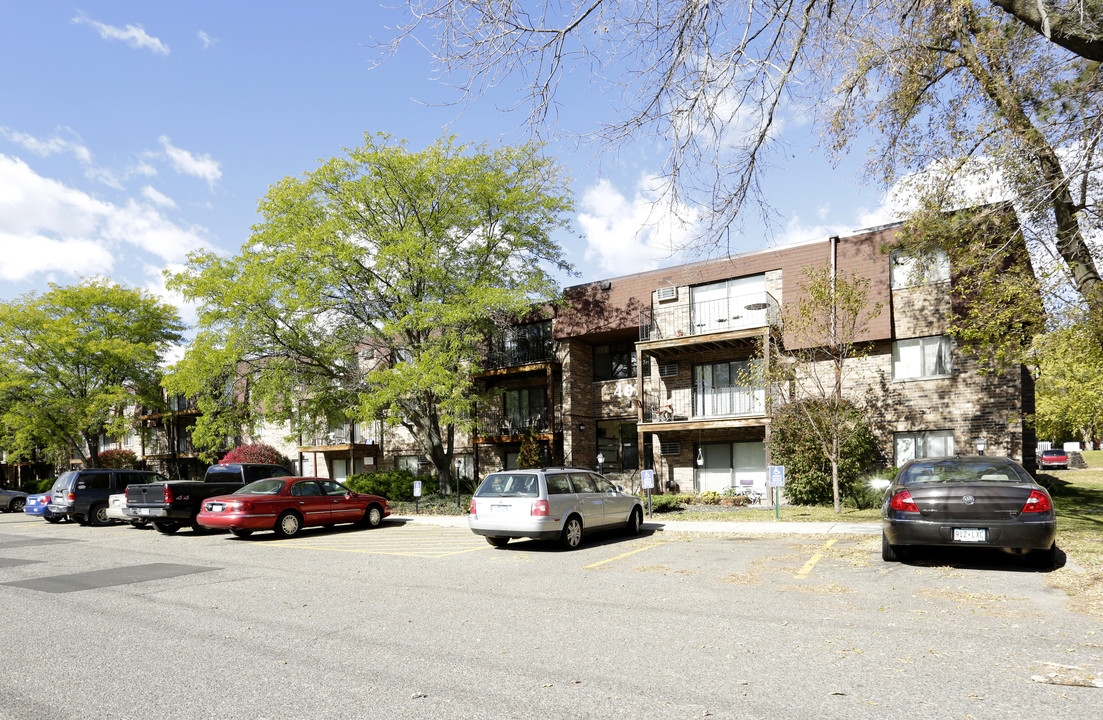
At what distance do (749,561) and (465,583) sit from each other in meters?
4.28

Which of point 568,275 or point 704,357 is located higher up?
point 568,275

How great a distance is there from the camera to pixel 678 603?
7.55 m

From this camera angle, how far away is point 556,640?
19.8ft

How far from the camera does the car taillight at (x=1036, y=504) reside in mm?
8664

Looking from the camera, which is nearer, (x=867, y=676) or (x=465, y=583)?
(x=867, y=676)

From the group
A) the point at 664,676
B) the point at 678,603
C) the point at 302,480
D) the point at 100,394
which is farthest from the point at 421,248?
the point at 100,394

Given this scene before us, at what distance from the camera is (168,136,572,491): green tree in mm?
22312

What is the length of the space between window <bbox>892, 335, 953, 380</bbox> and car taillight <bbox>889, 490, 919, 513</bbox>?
496 inches

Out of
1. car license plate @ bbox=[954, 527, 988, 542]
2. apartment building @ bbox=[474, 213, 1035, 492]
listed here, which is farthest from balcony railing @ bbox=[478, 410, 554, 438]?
car license plate @ bbox=[954, 527, 988, 542]

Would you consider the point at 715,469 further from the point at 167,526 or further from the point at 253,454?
the point at 253,454

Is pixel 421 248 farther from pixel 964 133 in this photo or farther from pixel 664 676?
pixel 664 676

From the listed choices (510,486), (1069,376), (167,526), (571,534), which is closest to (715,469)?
(571,534)

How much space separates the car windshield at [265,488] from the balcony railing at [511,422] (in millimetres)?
10748

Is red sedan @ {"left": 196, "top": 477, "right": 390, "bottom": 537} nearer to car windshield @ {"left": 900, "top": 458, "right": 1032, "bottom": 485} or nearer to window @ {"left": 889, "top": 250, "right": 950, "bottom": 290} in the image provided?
car windshield @ {"left": 900, "top": 458, "right": 1032, "bottom": 485}
